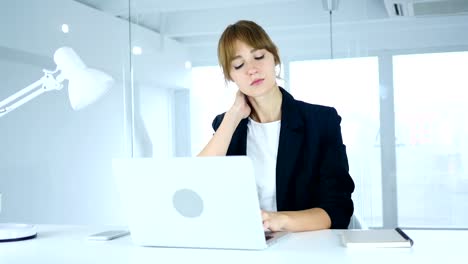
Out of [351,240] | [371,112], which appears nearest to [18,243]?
[351,240]

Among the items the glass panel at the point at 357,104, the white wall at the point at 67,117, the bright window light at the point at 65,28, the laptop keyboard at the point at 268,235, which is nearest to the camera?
the laptop keyboard at the point at 268,235

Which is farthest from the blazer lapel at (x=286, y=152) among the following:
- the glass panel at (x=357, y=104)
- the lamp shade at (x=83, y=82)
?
the glass panel at (x=357, y=104)

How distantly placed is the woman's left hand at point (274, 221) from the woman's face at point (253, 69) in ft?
1.91

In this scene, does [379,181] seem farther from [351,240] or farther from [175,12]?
[351,240]

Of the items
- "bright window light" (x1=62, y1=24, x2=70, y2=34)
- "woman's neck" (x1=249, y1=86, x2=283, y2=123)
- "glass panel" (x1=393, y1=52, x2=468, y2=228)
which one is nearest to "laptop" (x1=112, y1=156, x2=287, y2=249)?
"woman's neck" (x1=249, y1=86, x2=283, y2=123)

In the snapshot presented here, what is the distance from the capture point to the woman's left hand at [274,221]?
167 cm

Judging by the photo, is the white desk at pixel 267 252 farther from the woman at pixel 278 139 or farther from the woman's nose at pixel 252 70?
the woman's nose at pixel 252 70

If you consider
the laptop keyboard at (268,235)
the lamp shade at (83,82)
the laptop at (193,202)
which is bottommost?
the laptop keyboard at (268,235)

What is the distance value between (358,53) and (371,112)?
400 millimetres

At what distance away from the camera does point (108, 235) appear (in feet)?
5.72

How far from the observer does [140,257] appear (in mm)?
1429

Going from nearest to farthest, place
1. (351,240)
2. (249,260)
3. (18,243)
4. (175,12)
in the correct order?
(249,260) < (351,240) < (18,243) < (175,12)

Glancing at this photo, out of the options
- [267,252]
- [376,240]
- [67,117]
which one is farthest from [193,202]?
[67,117]

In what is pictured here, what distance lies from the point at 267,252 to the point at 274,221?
26cm
